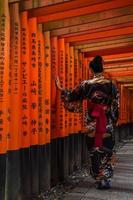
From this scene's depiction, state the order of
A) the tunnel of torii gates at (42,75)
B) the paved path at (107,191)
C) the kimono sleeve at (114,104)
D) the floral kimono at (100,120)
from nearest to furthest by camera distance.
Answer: the tunnel of torii gates at (42,75)
the paved path at (107,191)
the floral kimono at (100,120)
the kimono sleeve at (114,104)

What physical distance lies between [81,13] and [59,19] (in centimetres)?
44

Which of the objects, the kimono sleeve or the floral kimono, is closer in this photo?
the floral kimono

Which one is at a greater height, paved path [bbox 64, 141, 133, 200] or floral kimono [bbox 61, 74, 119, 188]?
floral kimono [bbox 61, 74, 119, 188]

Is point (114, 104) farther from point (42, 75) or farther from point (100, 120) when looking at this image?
point (42, 75)

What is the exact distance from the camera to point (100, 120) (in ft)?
21.0

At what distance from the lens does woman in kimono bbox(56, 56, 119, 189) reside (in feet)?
21.3

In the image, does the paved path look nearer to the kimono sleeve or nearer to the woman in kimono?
the woman in kimono

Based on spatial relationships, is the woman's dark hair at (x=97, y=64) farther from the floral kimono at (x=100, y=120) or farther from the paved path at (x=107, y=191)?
the paved path at (x=107, y=191)

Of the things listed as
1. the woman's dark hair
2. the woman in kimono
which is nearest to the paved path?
the woman in kimono

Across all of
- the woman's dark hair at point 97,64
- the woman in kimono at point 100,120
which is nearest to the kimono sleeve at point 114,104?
the woman in kimono at point 100,120

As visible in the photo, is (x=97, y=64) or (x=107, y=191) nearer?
(x=107, y=191)

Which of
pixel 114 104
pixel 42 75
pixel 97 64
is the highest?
pixel 97 64

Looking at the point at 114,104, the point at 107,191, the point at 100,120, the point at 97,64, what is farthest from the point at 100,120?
the point at 107,191

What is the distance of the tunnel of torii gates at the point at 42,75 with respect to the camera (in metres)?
5.19
